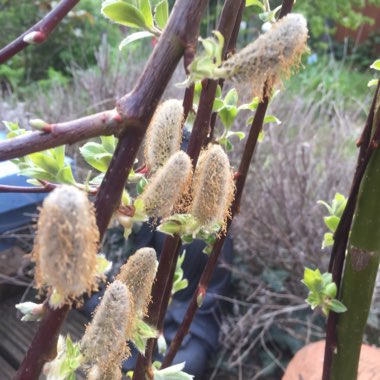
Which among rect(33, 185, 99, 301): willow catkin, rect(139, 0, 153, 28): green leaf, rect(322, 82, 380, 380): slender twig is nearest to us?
rect(33, 185, 99, 301): willow catkin

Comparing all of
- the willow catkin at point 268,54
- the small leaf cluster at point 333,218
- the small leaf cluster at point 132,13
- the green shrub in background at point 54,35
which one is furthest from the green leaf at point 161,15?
the green shrub in background at point 54,35

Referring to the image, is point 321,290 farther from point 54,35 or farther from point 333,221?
point 54,35

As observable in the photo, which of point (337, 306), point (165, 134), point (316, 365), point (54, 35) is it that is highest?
point (54, 35)

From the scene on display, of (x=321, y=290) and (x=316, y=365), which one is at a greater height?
(x=321, y=290)

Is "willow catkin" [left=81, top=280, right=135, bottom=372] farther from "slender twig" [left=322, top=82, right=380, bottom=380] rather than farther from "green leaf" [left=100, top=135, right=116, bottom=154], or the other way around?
"slender twig" [left=322, top=82, right=380, bottom=380]

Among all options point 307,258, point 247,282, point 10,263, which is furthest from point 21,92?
point 307,258

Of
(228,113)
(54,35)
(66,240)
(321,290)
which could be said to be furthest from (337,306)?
(54,35)

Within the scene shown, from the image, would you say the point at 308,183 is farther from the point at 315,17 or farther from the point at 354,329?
the point at 315,17

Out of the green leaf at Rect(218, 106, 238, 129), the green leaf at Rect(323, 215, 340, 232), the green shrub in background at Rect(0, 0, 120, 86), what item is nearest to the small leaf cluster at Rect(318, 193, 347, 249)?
the green leaf at Rect(323, 215, 340, 232)
